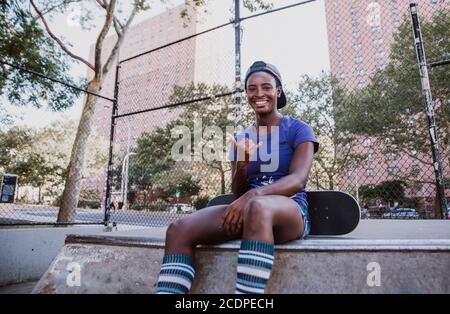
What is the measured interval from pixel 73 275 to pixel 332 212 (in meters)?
1.68

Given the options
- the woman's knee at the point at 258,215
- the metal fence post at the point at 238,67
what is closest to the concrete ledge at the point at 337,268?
the woman's knee at the point at 258,215

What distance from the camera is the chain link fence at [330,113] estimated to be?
18.1ft

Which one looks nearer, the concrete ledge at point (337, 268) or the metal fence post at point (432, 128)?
the concrete ledge at point (337, 268)

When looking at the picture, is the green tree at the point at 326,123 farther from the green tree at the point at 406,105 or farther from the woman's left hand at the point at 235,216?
the woman's left hand at the point at 235,216

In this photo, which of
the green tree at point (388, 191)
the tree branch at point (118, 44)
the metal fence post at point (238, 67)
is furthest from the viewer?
the tree branch at point (118, 44)

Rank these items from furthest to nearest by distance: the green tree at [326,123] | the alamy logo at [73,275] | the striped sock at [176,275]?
the green tree at [326,123] < the alamy logo at [73,275] < the striped sock at [176,275]

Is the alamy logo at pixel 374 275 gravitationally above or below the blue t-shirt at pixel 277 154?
below

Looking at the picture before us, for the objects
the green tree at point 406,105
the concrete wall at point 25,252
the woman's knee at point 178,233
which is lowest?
the concrete wall at point 25,252

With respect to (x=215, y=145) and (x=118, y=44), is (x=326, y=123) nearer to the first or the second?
(x=215, y=145)

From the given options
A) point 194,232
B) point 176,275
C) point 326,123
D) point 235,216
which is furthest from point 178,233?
point 326,123

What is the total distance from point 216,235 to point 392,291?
82 cm

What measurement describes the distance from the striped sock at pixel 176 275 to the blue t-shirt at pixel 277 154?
0.64 meters

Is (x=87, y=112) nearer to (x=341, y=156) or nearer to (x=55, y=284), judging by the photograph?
(x=55, y=284)
